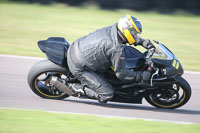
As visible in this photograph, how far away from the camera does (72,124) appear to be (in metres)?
4.89

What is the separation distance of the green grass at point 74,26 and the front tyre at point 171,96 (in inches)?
116

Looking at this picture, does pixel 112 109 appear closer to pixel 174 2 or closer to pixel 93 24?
pixel 93 24

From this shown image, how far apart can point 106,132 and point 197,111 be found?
2430 millimetres

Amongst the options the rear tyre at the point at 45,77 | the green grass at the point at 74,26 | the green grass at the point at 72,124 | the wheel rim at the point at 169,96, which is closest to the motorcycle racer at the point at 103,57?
the rear tyre at the point at 45,77

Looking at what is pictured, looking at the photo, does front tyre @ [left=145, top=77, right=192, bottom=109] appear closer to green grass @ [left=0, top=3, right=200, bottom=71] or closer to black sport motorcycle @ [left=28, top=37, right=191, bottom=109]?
black sport motorcycle @ [left=28, top=37, right=191, bottom=109]

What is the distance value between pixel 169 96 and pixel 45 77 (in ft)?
7.05

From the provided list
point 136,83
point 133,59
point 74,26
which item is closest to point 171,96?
point 136,83

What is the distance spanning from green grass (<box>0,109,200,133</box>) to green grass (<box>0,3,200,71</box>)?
4.22 m

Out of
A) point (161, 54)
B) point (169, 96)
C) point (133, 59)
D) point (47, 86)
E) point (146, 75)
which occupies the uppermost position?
point (161, 54)

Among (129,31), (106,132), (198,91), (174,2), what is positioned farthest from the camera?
(174,2)

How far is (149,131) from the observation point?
187 inches

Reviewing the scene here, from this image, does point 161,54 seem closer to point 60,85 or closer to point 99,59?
point 99,59

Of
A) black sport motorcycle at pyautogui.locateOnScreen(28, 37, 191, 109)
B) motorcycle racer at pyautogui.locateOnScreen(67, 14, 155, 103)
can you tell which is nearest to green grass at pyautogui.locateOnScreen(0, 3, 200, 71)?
black sport motorcycle at pyautogui.locateOnScreen(28, 37, 191, 109)

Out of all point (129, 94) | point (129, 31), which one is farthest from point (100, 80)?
point (129, 31)
